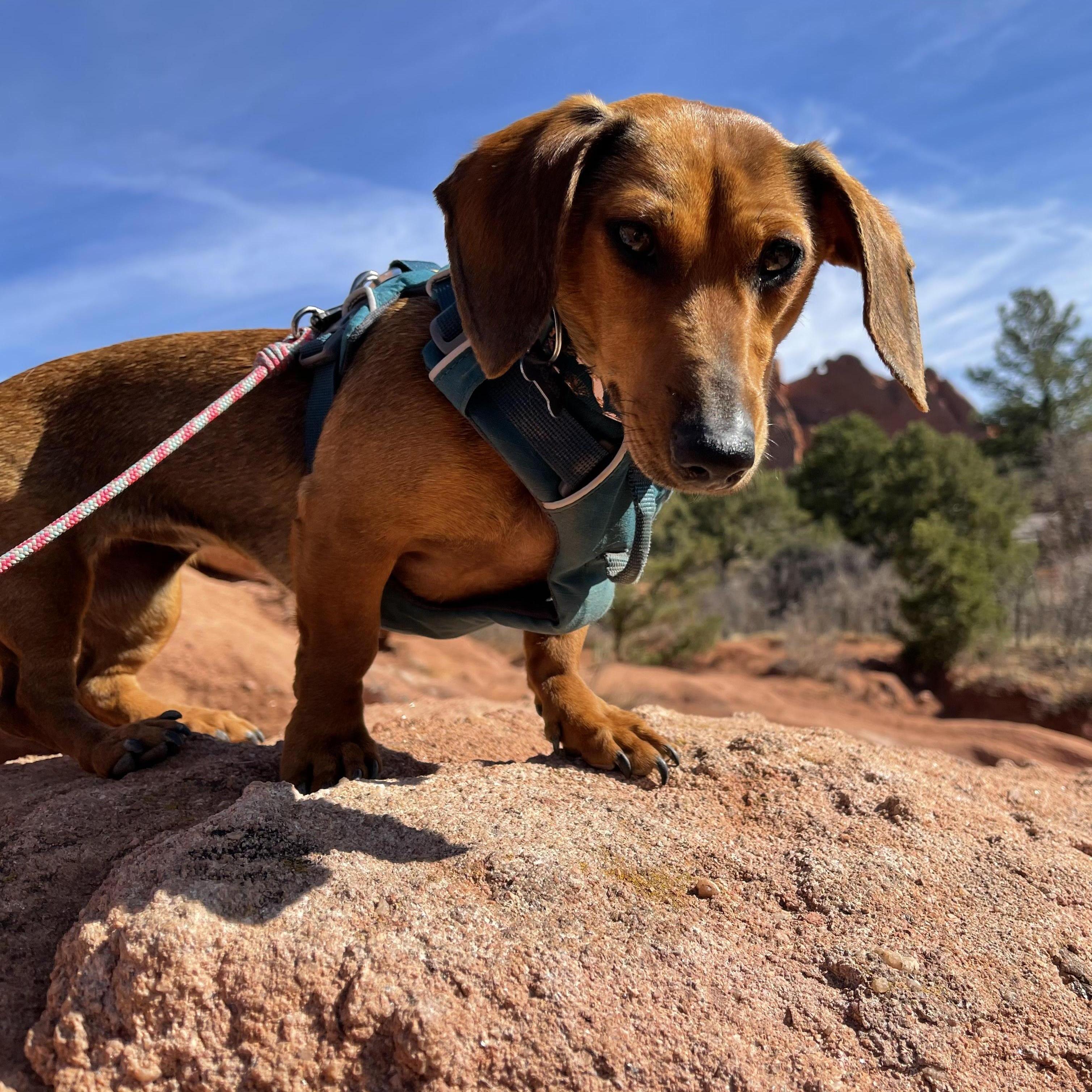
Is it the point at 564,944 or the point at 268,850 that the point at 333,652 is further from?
the point at 564,944

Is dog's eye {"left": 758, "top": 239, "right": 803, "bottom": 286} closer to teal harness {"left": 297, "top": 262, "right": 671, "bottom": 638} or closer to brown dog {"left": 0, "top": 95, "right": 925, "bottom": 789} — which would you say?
brown dog {"left": 0, "top": 95, "right": 925, "bottom": 789}

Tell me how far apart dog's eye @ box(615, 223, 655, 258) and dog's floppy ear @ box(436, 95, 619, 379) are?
148mm

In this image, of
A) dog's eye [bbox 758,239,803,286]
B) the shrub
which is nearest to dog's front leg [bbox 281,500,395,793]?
dog's eye [bbox 758,239,803,286]

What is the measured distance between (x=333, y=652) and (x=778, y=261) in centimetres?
176

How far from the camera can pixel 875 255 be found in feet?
8.46

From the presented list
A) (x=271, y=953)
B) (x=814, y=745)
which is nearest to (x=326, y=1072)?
(x=271, y=953)

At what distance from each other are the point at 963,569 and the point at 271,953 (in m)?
17.1

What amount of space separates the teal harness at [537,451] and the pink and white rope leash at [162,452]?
0.34 ft

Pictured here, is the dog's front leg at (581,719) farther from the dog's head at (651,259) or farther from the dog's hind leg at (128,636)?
the dog's hind leg at (128,636)

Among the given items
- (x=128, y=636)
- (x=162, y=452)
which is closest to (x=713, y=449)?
(x=162, y=452)

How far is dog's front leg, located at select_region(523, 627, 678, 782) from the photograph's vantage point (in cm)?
297

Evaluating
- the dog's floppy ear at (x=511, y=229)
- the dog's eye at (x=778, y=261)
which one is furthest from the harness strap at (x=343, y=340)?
the dog's eye at (x=778, y=261)

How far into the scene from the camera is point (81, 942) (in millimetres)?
1813

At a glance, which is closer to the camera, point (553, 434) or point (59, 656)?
point (553, 434)
